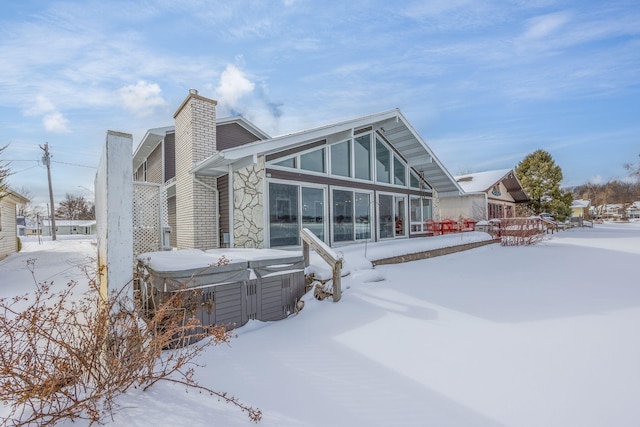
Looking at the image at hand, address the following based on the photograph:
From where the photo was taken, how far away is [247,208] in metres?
7.14

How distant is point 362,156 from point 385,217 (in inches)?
99.1

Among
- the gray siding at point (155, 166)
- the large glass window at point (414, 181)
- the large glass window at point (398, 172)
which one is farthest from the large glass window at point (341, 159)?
the gray siding at point (155, 166)

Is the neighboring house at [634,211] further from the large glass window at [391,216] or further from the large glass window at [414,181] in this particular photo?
the large glass window at [391,216]

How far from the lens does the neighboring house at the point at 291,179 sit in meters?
6.99

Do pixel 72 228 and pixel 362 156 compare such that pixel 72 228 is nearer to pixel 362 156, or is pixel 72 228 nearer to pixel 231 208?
pixel 231 208

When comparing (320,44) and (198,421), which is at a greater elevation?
(320,44)

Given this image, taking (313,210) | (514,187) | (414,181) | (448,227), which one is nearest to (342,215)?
(313,210)

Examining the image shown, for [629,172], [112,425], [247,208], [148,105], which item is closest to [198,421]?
[112,425]

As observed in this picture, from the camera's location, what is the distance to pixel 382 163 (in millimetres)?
11195

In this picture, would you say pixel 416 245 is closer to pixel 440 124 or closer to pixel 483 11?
pixel 483 11

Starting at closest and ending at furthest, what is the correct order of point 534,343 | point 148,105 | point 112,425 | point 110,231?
1. point 112,425
2. point 110,231
3. point 534,343
4. point 148,105

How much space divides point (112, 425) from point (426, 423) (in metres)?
2.24

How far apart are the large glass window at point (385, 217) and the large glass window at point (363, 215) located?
625mm

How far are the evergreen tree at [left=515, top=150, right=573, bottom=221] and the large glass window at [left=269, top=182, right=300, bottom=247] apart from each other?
979 inches
